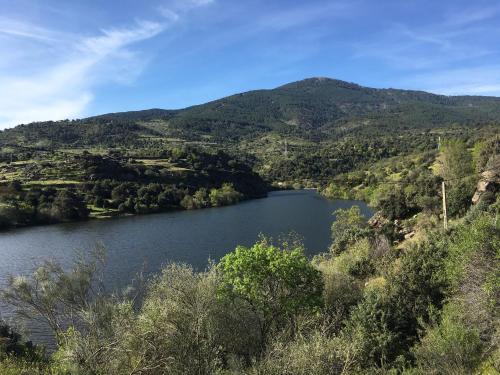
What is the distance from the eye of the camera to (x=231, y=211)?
123375mm

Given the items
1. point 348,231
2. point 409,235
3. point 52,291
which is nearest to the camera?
point 52,291

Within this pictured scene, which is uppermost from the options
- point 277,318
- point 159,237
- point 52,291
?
point 52,291

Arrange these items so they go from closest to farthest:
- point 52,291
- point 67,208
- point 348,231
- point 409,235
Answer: point 52,291 < point 409,235 < point 348,231 < point 67,208

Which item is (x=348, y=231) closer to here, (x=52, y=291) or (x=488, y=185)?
(x=488, y=185)

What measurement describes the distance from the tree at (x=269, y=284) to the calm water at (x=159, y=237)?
20153mm

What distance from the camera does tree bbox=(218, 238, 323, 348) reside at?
2472 centimetres

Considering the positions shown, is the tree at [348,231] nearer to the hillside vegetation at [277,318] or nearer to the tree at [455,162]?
the hillside vegetation at [277,318]

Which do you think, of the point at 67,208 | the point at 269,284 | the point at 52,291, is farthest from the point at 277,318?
the point at 67,208

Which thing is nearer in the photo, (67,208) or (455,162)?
(455,162)

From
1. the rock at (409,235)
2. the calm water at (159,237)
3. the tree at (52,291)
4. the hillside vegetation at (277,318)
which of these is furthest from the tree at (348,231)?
the tree at (52,291)

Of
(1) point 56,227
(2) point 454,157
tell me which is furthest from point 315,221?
(1) point 56,227

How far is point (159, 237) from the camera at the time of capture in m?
82.0

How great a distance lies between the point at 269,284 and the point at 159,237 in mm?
59518

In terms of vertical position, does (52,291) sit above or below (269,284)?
above
